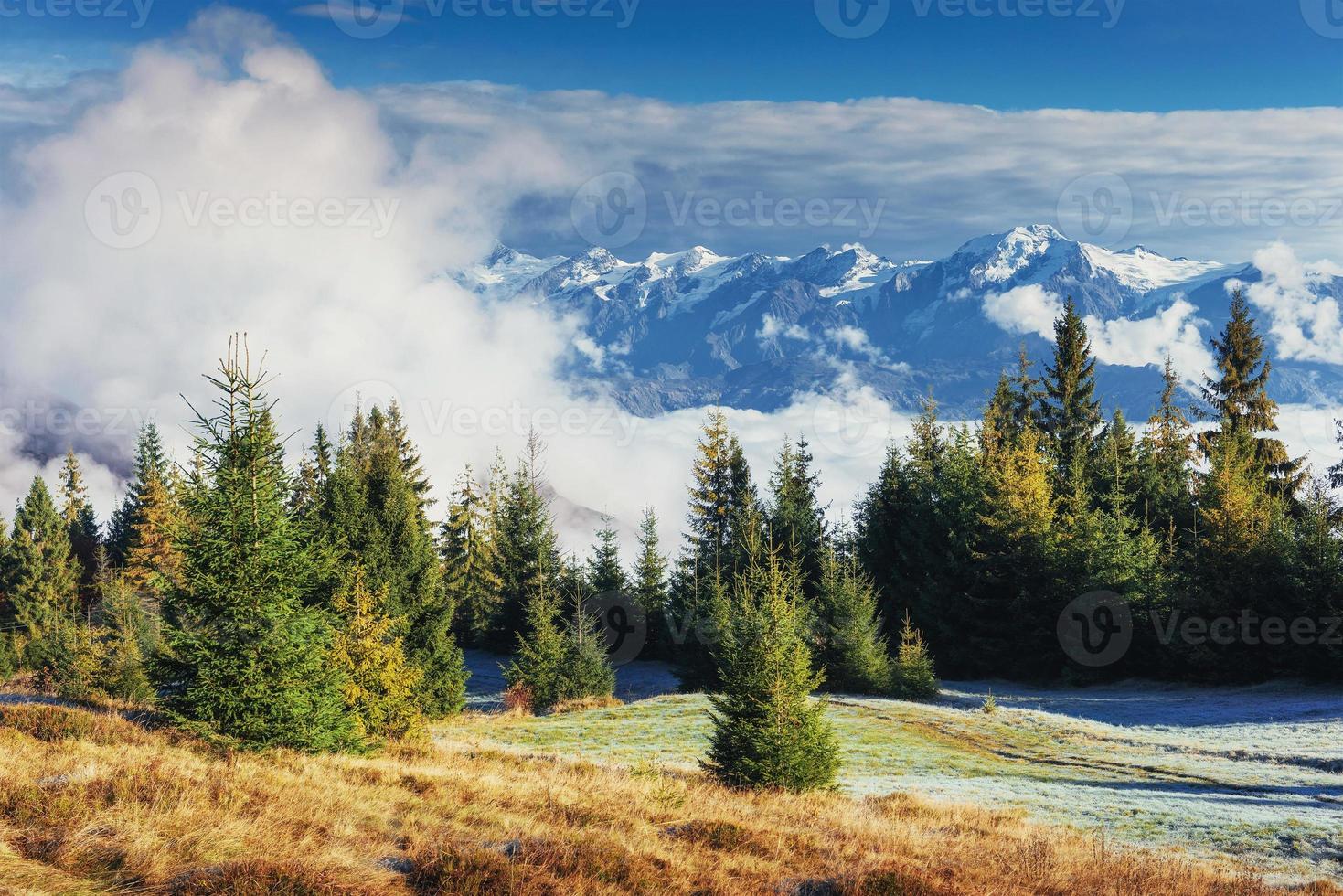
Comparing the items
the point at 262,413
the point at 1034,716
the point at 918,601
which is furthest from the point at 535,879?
the point at 918,601

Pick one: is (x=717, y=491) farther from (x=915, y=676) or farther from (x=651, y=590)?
(x=915, y=676)

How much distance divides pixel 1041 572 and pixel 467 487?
158 feet

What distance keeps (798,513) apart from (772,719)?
4865cm

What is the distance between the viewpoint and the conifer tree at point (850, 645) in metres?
43.4

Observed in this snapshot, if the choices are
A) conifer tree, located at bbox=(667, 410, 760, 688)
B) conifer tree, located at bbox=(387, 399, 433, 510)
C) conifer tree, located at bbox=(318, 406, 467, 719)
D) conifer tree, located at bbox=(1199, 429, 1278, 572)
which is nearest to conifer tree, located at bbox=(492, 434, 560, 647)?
conifer tree, located at bbox=(387, 399, 433, 510)

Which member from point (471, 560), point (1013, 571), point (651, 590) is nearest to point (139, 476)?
point (471, 560)

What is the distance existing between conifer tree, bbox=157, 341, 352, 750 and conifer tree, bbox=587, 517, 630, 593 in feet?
170

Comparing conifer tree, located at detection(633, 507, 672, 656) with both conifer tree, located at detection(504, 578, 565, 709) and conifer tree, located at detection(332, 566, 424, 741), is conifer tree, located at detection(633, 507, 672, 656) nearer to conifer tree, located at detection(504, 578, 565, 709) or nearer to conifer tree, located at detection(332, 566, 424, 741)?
conifer tree, located at detection(504, 578, 565, 709)

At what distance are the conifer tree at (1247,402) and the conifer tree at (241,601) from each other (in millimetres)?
58459

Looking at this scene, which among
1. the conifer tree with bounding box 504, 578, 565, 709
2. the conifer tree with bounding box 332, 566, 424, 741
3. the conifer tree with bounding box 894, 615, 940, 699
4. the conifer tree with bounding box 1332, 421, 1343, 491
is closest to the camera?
the conifer tree with bounding box 332, 566, 424, 741

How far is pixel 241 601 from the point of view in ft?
54.3

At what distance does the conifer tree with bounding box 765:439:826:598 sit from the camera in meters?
66.5

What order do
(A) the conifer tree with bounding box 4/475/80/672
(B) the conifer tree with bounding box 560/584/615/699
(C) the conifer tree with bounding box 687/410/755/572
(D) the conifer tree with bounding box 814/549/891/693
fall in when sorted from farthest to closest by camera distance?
(A) the conifer tree with bounding box 4/475/80/672
(C) the conifer tree with bounding box 687/410/755/572
(B) the conifer tree with bounding box 560/584/615/699
(D) the conifer tree with bounding box 814/549/891/693

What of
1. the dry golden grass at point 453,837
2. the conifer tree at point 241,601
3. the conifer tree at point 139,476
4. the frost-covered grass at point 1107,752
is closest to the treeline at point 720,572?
the conifer tree at point 241,601
